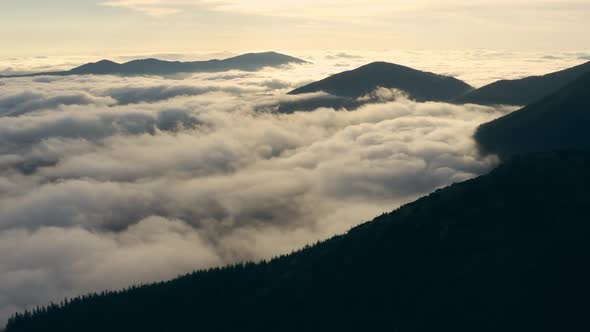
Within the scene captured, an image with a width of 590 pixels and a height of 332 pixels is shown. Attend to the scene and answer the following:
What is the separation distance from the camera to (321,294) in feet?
584

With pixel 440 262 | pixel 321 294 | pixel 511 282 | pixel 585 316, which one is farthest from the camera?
pixel 321 294

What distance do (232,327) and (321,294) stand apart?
34.4 meters

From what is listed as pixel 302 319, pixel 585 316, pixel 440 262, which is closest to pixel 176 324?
pixel 302 319

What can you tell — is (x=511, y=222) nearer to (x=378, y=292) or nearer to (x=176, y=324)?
(x=378, y=292)

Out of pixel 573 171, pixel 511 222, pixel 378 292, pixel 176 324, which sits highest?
pixel 573 171

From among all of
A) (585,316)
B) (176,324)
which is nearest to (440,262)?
(585,316)

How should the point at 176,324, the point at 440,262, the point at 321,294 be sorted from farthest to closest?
the point at 176,324 < the point at 321,294 < the point at 440,262

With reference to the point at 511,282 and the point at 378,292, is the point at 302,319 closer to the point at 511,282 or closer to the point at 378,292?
the point at 378,292

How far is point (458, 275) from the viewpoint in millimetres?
155875

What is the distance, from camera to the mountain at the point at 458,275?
138375mm

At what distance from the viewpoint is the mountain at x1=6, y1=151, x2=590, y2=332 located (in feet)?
454

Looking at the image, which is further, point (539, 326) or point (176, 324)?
point (176, 324)

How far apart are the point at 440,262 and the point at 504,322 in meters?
35.6

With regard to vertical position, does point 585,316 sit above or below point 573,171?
below
